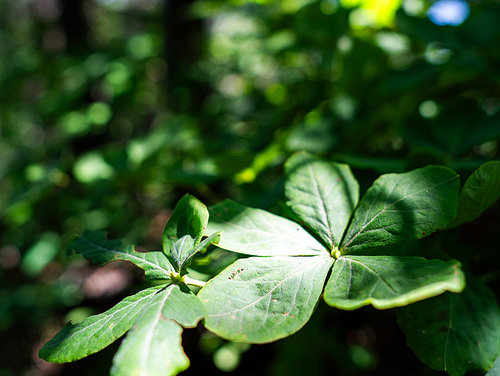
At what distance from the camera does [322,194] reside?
62cm

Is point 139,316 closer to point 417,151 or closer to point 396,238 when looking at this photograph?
point 396,238

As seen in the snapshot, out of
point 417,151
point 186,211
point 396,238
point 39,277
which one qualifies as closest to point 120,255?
point 186,211

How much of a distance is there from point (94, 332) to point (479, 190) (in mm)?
625

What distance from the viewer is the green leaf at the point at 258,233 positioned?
519 mm

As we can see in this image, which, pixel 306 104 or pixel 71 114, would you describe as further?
pixel 71 114

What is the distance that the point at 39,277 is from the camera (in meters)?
3.43

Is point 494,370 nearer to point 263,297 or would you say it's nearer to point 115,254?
point 263,297

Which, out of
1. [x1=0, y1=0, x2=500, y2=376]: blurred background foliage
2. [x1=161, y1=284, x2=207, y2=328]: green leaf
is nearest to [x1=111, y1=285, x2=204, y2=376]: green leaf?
[x1=161, y1=284, x2=207, y2=328]: green leaf

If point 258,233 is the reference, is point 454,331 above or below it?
below

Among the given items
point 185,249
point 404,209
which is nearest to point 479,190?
point 404,209

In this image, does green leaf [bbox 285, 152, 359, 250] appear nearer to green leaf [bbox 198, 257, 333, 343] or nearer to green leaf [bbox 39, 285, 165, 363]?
green leaf [bbox 198, 257, 333, 343]

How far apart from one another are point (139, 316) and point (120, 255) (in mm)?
149

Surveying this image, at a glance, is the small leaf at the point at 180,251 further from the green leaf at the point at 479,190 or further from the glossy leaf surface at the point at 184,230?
the green leaf at the point at 479,190

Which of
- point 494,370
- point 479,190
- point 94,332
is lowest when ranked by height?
point 494,370
